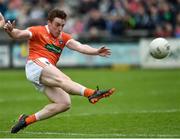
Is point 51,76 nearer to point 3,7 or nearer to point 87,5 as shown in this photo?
point 3,7

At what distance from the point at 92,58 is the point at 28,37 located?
63.4 ft

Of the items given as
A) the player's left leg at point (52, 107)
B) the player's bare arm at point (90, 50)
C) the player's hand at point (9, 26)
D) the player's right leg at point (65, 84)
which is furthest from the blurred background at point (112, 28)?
the player's hand at point (9, 26)

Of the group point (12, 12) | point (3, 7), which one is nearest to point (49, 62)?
point (3, 7)

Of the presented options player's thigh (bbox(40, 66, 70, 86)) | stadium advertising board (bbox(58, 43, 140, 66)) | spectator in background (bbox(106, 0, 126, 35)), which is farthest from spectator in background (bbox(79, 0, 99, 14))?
player's thigh (bbox(40, 66, 70, 86))

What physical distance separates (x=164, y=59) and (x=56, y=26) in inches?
742

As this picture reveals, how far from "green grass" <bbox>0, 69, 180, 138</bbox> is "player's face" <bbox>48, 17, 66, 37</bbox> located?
190 cm

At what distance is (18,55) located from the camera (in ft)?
108

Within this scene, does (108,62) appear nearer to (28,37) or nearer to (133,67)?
(133,67)

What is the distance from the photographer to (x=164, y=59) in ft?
106

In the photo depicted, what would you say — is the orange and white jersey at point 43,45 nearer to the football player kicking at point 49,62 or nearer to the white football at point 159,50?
the football player kicking at point 49,62

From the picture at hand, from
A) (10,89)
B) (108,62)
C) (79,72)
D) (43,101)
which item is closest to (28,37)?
(43,101)

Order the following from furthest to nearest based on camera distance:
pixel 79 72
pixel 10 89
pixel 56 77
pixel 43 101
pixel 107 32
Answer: pixel 107 32 < pixel 79 72 < pixel 10 89 < pixel 43 101 < pixel 56 77

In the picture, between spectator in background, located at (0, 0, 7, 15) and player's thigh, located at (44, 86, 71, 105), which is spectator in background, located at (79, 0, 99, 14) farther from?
player's thigh, located at (44, 86, 71, 105)

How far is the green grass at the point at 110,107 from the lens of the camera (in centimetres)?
1402
